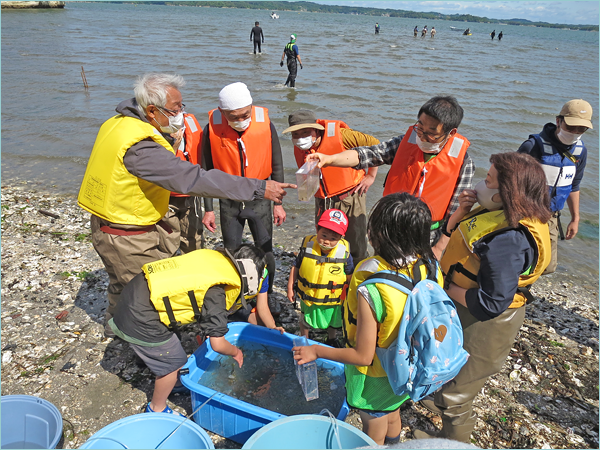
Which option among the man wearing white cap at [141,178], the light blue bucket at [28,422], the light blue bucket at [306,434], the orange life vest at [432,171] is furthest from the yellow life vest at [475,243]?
the light blue bucket at [28,422]

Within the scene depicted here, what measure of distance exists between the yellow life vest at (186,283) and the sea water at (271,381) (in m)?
0.94

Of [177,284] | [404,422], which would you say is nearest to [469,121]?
[404,422]

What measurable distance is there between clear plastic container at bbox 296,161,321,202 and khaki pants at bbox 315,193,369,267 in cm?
52

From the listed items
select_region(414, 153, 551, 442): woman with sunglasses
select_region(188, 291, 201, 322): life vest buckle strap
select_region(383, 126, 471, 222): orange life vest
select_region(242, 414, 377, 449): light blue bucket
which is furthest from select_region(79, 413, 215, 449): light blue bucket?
select_region(383, 126, 471, 222): orange life vest

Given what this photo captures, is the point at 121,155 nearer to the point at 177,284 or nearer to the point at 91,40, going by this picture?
the point at 177,284

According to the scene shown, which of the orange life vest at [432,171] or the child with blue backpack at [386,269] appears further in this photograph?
the orange life vest at [432,171]

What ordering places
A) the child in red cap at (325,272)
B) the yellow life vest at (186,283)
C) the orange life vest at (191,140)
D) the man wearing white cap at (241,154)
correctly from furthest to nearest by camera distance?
the orange life vest at (191,140) < the man wearing white cap at (241,154) < the child in red cap at (325,272) < the yellow life vest at (186,283)

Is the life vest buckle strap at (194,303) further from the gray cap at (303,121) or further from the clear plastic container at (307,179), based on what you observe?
the gray cap at (303,121)

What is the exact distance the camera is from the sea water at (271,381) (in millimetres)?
3465

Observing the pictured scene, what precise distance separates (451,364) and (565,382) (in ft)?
8.66

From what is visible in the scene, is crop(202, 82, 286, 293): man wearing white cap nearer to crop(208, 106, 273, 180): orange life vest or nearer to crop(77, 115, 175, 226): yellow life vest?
crop(208, 106, 273, 180): orange life vest

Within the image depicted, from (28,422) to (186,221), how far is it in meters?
2.30

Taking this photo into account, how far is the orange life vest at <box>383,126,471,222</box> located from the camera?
3.35m

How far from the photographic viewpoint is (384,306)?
6.93 feet
